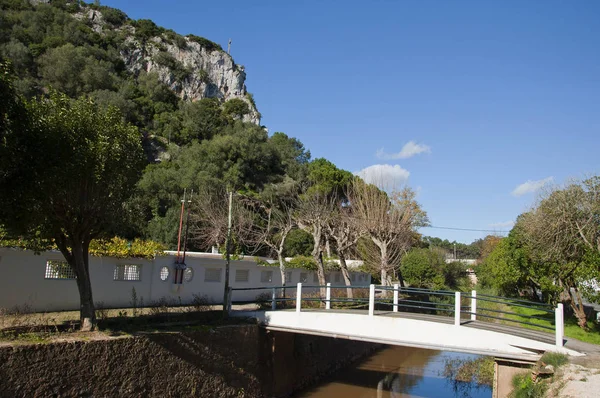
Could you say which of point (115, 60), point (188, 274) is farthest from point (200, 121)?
point (188, 274)

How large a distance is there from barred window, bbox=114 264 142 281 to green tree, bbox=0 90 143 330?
556 cm

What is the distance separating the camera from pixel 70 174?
34.1 feet

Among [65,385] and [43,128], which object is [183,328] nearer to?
[65,385]

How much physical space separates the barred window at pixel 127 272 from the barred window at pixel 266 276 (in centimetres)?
826

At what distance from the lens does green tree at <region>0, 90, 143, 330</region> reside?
9.58 metres

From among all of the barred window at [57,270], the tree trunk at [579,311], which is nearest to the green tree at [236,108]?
the barred window at [57,270]

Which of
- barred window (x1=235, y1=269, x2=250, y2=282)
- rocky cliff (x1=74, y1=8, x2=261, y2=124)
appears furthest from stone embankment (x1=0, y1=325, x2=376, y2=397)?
rocky cliff (x1=74, y1=8, x2=261, y2=124)

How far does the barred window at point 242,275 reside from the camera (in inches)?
926

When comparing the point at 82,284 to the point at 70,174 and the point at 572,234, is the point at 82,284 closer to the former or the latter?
the point at 70,174

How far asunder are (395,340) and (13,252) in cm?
1224

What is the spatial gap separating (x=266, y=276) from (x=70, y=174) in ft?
53.4

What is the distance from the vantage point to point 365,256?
37000 mm

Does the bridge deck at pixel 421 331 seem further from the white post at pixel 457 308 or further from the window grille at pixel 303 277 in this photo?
the window grille at pixel 303 277

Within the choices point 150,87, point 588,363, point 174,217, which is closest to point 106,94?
point 150,87
